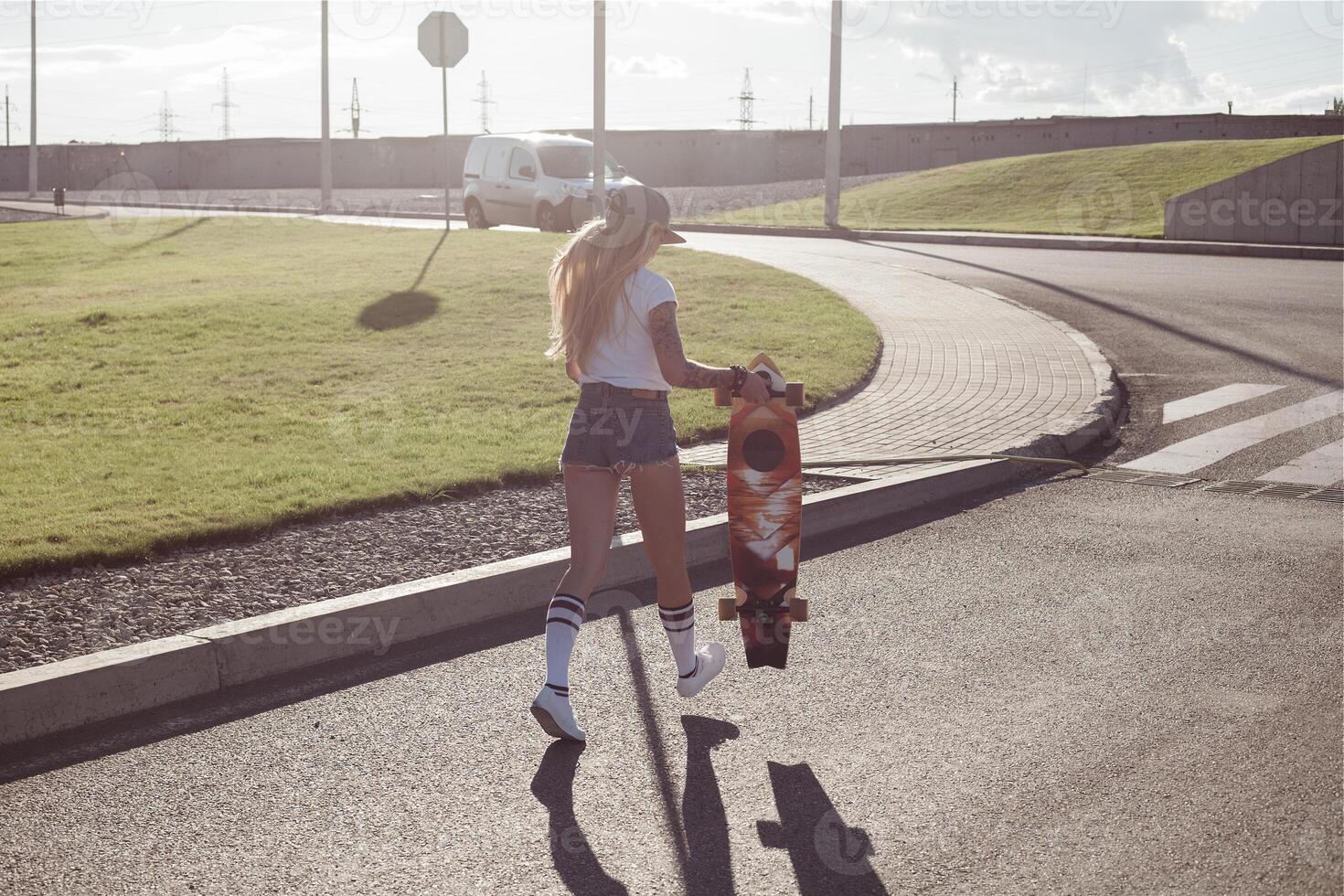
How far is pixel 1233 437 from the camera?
9328mm

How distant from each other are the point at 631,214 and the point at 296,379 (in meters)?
6.98

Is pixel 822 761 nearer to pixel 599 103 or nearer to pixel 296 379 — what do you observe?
pixel 296 379

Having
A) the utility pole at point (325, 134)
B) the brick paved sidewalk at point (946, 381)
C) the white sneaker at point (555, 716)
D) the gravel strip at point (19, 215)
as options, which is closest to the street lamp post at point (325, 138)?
the utility pole at point (325, 134)

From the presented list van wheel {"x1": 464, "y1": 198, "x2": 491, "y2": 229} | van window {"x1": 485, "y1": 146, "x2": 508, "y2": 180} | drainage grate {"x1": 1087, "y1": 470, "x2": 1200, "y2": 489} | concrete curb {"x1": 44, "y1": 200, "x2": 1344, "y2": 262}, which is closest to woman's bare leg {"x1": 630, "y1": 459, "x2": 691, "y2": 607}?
drainage grate {"x1": 1087, "y1": 470, "x2": 1200, "y2": 489}

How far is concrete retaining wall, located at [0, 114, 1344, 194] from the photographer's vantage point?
46.1m

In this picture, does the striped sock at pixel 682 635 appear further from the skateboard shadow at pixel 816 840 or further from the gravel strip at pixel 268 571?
the gravel strip at pixel 268 571

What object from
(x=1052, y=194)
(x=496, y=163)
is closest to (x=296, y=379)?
(x=496, y=163)

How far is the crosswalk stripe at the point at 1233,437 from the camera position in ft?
28.5

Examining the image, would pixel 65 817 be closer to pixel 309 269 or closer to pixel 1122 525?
pixel 1122 525

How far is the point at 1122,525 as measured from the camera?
711cm

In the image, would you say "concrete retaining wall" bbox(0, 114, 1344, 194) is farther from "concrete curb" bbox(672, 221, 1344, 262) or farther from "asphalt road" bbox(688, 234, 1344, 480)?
"asphalt road" bbox(688, 234, 1344, 480)

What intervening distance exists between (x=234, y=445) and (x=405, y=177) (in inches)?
2113

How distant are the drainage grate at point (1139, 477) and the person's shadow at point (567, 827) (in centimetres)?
515

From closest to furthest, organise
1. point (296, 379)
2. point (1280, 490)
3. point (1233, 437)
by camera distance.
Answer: point (1280, 490), point (1233, 437), point (296, 379)
